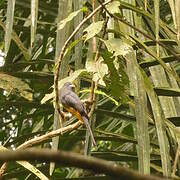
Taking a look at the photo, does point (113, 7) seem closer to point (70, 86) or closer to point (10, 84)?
point (70, 86)

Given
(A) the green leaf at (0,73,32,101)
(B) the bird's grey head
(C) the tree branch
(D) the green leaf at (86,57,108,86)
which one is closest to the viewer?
(C) the tree branch

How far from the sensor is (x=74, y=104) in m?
0.97

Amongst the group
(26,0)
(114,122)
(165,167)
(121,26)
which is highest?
(26,0)

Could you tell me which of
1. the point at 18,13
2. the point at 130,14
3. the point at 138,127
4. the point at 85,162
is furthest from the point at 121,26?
the point at 18,13

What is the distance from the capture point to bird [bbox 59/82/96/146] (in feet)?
3.10

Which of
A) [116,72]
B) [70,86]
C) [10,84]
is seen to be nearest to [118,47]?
[116,72]

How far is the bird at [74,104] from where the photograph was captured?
0.94 m

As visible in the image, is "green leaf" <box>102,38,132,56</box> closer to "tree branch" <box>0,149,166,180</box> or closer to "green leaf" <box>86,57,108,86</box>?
"green leaf" <box>86,57,108,86</box>

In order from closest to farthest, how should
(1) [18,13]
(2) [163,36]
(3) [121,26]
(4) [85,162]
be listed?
(4) [85,162], (3) [121,26], (2) [163,36], (1) [18,13]

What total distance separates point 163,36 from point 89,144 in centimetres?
39

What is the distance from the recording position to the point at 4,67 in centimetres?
158

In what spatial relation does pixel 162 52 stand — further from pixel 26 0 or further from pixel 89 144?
pixel 26 0

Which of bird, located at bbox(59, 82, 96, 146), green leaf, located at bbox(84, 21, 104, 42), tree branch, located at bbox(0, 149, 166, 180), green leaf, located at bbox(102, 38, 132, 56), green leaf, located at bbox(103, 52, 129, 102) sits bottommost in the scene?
tree branch, located at bbox(0, 149, 166, 180)

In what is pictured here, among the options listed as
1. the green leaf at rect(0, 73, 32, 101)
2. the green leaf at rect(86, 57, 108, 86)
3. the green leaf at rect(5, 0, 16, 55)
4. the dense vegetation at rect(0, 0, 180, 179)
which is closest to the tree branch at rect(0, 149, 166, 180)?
the dense vegetation at rect(0, 0, 180, 179)
